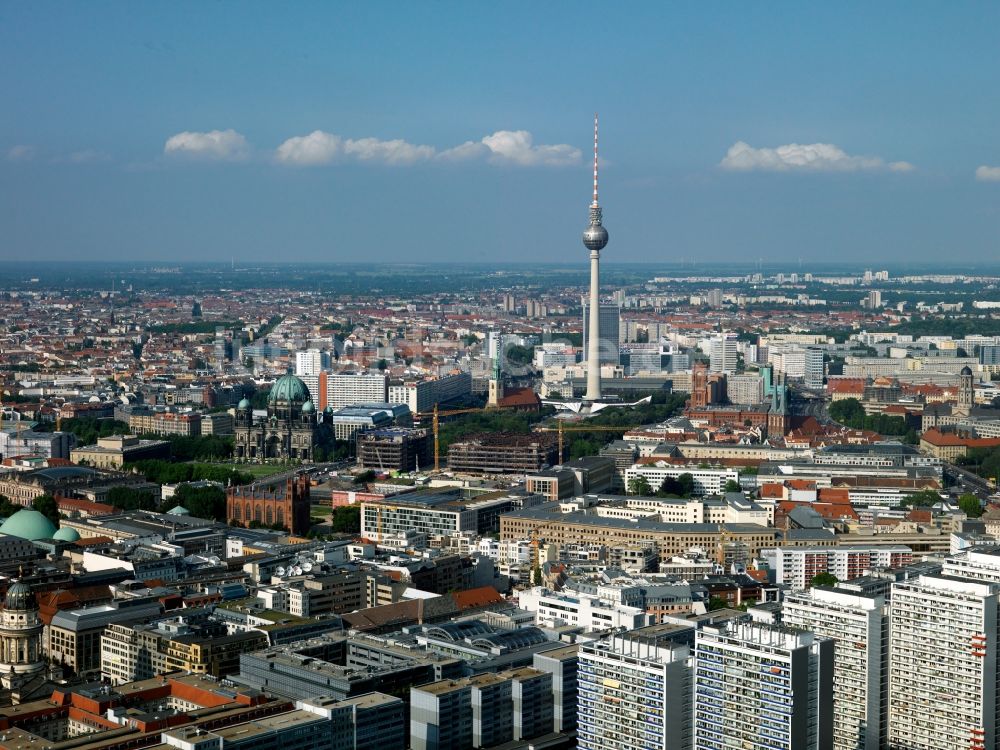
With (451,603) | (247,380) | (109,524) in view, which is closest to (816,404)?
(247,380)

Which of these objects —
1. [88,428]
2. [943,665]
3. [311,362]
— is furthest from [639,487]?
[311,362]

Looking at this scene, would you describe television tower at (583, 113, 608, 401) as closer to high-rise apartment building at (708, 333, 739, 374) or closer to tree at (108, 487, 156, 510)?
high-rise apartment building at (708, 333, 739, 374)

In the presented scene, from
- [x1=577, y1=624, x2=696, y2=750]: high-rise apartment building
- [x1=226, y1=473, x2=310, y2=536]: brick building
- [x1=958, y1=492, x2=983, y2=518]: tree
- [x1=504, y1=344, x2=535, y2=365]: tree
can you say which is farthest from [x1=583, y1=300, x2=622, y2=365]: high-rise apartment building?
[x1=577, y1=624, x2=696, y2=750]: high-rise apartment building

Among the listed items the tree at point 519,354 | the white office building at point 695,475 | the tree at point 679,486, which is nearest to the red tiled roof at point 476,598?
the tree at point 679,486

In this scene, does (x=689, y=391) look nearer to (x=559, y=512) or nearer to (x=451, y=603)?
(x=559, y=512)

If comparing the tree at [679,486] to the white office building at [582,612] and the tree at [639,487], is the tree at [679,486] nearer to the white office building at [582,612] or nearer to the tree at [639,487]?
the tree at [639,487]
